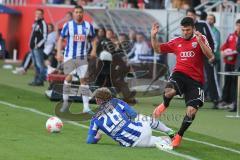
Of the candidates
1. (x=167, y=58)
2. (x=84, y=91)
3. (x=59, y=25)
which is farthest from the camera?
(x=59, y=25)

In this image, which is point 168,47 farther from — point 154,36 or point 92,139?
point 92,139

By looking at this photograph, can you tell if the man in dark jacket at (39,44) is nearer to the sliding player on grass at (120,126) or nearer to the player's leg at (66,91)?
the player's leg at (66,91)

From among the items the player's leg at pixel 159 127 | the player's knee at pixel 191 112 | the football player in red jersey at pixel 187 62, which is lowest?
the player's leg at pixel 159 127

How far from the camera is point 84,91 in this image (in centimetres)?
1692

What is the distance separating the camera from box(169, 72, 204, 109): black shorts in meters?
12.6

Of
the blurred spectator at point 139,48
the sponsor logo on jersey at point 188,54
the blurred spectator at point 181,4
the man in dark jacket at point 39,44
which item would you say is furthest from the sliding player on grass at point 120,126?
the blurred spectator at point 181,4

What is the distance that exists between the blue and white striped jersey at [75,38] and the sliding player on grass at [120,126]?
4946 mm

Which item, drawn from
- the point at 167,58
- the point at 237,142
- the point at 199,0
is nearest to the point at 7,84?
the point at 167,58

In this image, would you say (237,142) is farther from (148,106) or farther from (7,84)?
(7,84)

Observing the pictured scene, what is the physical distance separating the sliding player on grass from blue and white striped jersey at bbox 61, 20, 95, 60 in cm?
495

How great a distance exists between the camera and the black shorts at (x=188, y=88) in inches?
496

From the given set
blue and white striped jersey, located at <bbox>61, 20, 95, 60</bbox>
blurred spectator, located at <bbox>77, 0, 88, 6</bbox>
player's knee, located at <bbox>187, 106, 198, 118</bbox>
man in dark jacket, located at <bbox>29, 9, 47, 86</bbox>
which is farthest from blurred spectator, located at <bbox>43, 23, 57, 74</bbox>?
player's knee, located at <bbox>187, 106, 198, 118</bbox>

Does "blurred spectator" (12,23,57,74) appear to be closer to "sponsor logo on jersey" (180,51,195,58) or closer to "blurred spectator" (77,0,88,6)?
"blurred spectator" (77,0,88,6)

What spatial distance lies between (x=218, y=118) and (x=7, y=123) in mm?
4966
